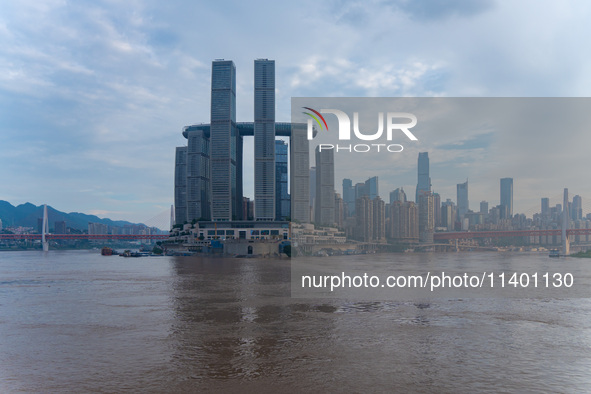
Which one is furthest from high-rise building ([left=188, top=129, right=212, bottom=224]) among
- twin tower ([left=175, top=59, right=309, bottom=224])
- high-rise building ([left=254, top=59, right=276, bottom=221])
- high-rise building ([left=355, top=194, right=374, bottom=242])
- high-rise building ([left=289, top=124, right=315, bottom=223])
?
high-rise building ([left=355, top=194, right=374, bottom=242])

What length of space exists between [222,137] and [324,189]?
1434 inches

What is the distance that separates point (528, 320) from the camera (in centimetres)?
1911

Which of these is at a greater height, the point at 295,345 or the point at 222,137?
the point at 222,137

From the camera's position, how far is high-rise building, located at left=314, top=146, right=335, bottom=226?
10862cm

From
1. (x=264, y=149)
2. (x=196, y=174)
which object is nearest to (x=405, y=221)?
(x=264, y=149)

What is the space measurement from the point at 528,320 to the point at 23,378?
17.4m

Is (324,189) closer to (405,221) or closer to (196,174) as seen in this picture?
(405,221)

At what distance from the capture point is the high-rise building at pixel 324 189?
356ft

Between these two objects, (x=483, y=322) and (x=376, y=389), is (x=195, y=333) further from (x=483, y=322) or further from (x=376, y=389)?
(x=483, y=322)

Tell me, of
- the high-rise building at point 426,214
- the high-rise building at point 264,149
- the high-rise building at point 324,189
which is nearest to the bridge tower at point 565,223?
the high-rise building at point 426,214

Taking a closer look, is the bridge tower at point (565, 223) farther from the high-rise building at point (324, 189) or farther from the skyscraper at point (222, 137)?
the skyscraper at point (222, 137)

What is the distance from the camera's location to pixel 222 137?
5197 inches

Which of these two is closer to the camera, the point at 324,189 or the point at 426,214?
the point at 426,214

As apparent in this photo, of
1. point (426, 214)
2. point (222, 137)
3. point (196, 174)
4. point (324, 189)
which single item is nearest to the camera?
point (426, 214)
